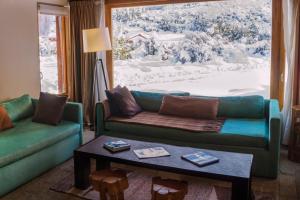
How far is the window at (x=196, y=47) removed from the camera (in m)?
4.59

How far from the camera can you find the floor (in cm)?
307

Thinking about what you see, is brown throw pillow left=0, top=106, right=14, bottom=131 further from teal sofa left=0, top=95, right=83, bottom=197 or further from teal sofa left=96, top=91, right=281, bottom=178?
teal sofa left=96, top=91, right=281, bottom=178

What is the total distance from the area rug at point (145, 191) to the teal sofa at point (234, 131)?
1.45ft

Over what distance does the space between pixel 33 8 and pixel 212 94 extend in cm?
292

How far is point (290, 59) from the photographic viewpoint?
417cm

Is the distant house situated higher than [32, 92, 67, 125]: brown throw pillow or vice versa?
the distant house

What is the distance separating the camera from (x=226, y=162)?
276 cm

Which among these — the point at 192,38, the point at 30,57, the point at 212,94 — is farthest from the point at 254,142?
the point at 30,57

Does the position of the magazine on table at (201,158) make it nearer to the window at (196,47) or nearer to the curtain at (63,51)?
the window at (196,47)

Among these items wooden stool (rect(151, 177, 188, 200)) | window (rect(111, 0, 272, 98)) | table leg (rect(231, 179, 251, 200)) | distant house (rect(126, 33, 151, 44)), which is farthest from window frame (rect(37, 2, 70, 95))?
table leg (rect(231, 179, 251, 200))

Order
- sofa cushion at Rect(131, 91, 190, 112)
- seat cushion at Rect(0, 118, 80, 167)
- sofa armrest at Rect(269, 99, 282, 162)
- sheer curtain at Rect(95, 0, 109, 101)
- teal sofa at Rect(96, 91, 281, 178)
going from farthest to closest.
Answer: sheer curtain at Rect(95, 0, 109, 101) < sofa cushion at Rect(131, 91, 190, 112) < teal sofa at Rect(96, 91, 281, 178) < sofa armrest at Rect(269, 99, 282, 162) < seat cushion at Rect(0, 118, 80, 167)

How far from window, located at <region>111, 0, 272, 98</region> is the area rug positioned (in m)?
1.93

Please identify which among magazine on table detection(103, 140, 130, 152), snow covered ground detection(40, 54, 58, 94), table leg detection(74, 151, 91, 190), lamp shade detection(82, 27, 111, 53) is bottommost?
table leg detection(74, 151, 91, 190)

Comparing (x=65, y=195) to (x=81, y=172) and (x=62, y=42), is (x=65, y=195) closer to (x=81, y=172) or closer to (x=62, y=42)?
(x=81, y=172)
